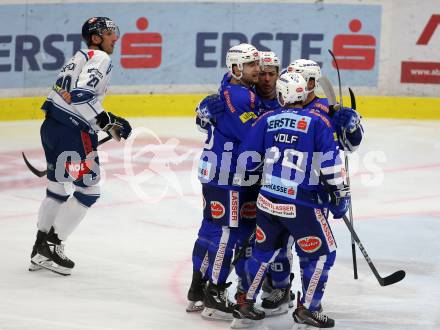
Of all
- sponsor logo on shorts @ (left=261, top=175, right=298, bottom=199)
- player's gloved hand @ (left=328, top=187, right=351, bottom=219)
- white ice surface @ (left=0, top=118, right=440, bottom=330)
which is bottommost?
white ice surface @ (left=0, top=118, right=440, bottom=330)

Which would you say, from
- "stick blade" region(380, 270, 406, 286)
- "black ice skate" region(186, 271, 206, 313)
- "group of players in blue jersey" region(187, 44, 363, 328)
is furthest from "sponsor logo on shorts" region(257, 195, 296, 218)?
"stick blade" region(380, 270, 406, 286)

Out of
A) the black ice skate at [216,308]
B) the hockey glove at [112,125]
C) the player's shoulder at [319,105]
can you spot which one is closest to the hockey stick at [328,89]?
the player's shoulder at [319,105]

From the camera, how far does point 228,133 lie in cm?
580

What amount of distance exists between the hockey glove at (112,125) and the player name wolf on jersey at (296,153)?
1323 millimetres

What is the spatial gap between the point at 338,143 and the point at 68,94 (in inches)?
70.1

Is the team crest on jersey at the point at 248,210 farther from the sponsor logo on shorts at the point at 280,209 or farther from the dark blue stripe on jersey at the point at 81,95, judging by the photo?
the dark blue stripe on jersey at the point at 81,95

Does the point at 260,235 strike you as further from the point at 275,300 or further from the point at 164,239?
the point at 164,239

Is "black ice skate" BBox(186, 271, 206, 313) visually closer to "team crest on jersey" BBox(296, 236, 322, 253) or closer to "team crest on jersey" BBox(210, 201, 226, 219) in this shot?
"team crest on jersey" BBox(210, 201, 226, 219)

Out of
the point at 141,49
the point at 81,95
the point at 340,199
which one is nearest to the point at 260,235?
the point at 340,199

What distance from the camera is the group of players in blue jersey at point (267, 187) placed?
5441 millimetres

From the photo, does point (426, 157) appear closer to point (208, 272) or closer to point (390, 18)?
point (390, 18)

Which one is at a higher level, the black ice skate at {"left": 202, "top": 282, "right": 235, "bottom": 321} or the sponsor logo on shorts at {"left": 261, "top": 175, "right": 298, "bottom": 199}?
the sponsor logo on shorts at {"left": 261, "top": 175, "right": 298, "bottom": 199}

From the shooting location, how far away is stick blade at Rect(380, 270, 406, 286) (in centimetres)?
614

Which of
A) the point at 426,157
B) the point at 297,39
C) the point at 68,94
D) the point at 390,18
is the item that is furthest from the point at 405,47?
the point at 68,94
